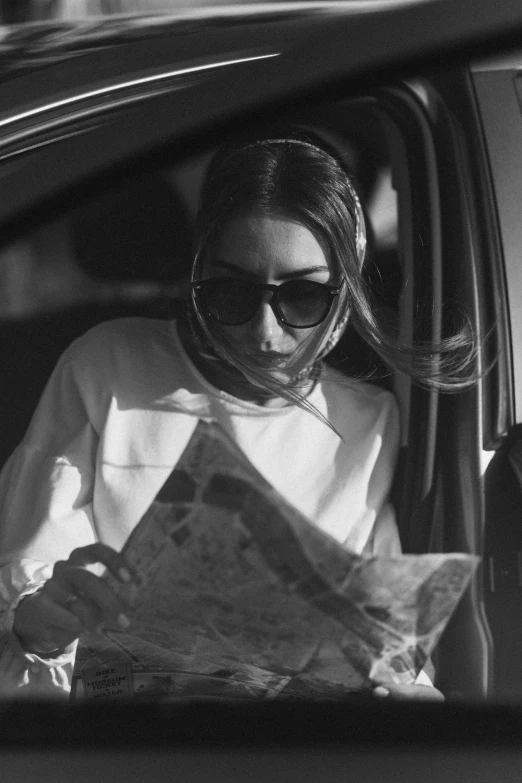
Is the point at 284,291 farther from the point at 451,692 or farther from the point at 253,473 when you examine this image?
the point at 451,692

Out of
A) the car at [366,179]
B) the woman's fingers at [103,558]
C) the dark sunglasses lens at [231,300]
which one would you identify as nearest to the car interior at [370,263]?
the car at [366,179]

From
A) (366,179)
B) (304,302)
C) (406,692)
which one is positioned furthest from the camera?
(366,179)

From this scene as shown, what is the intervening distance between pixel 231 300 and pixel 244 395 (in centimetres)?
15

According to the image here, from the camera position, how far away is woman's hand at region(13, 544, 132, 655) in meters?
1.24

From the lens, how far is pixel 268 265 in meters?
1.44

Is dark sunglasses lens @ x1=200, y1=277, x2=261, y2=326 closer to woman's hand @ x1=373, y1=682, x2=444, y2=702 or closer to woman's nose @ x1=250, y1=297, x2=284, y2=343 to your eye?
woman's nose @ x1=250, y1=297, x2=284, y2=343

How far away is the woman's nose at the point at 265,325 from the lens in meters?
1.39

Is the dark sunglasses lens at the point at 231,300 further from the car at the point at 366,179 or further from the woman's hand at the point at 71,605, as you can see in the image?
the woman's hand at the point at 71,605

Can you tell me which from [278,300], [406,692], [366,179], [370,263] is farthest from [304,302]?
[406,692]

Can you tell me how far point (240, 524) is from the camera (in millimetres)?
1275

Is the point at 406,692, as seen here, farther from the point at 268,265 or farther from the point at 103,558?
the point at 268,265

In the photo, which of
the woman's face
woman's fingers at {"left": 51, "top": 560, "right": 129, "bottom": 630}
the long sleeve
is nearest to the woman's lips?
the woman's face

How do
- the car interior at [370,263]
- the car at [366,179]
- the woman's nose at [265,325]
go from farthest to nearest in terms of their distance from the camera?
the woman's nose at [265,325] < the car interior at [370,263] < the car at [366,179]

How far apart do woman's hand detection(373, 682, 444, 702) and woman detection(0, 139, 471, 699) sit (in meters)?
0.19
